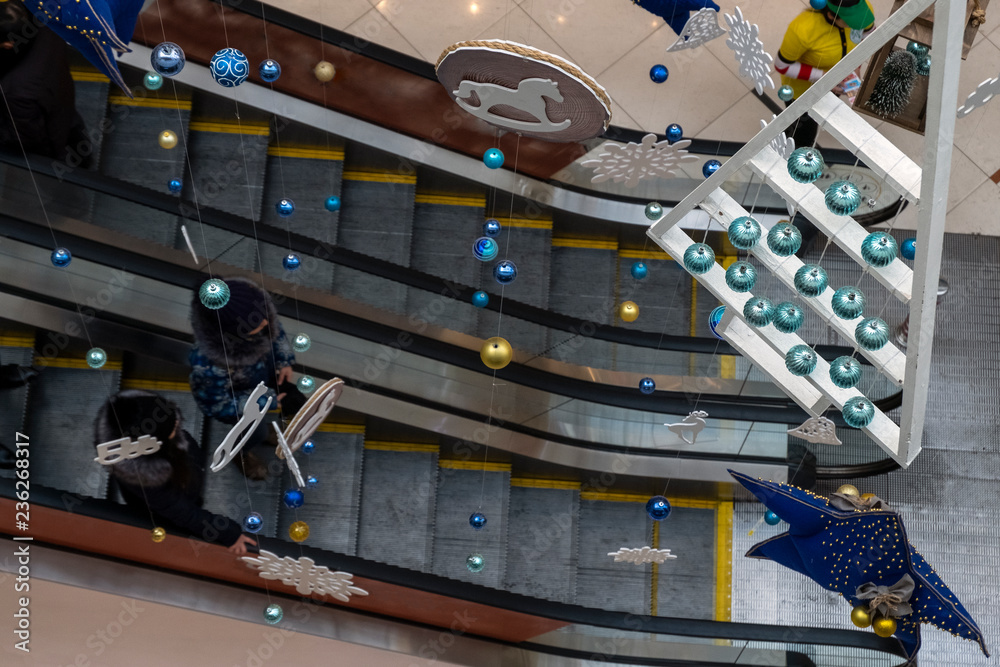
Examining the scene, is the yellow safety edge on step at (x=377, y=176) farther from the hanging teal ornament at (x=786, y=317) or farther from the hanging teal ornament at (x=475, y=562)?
the hanging teal ornament at (x=786, y=317)

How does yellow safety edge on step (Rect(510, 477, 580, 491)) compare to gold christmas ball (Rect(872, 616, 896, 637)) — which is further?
yellow safety edge on step (Rect(510, 477, 580, 491))

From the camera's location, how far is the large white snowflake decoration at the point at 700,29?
5.41m

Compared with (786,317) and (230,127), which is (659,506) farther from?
(230,127)

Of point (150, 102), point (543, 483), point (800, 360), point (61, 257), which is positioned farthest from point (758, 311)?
point (150, 102)

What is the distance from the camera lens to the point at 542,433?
618cm

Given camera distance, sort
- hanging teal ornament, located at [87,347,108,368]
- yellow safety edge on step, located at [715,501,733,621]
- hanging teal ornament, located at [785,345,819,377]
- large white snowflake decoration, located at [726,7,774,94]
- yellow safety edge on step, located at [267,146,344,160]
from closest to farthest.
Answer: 1. hanging teal ornament, located at [785,345,819,377]
2. hanging teal ornament, located at [87,347,108,368]
3. large white snowflake decoration, located at [726,7,774,94]
4. yellow safety edge on step, located at [715,501,733,621]
5. yellow safety edge on step, located at [267,146,344,160]

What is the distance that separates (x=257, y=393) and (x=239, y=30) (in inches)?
105

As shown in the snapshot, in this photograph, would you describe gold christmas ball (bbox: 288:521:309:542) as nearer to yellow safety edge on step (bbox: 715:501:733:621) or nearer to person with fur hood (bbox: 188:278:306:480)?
person with fur hood (bbox: 188:278:306:480)

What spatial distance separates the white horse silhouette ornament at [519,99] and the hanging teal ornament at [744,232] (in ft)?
3.30

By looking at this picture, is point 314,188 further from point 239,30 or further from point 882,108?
point 882,108

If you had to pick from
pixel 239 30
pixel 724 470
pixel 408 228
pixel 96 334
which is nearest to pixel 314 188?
pixel 408 228

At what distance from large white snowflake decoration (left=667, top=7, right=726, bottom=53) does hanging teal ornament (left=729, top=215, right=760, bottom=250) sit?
1.73 metres

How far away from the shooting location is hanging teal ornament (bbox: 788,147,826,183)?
3873mm

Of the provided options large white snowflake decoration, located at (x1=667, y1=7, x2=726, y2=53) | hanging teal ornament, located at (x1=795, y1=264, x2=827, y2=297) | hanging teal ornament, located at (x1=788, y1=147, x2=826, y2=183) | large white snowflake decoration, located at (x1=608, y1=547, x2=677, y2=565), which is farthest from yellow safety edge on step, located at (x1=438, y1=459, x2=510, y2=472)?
hanging teal ornament, located at (x1=788, y1=147, x2=826, y2=183)
